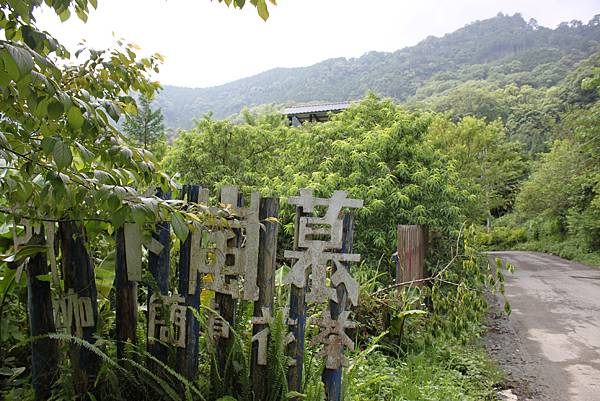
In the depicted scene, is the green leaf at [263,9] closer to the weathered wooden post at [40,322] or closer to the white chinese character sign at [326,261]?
the white chinese character sign at [326,261]

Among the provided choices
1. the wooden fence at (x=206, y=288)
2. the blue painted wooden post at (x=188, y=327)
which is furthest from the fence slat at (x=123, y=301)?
the blue painted wooden post at (x=188, y=327)

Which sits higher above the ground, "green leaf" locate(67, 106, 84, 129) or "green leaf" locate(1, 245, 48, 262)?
"green leaf" locate(67, 106, 84, 129)

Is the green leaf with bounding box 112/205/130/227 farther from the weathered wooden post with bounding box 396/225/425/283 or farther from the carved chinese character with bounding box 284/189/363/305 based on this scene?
the weathered wooden post with bounding box 396/225/425/283

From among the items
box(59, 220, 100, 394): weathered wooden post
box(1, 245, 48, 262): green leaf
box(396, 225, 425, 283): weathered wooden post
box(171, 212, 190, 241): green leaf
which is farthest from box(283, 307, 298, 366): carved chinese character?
box(396, 225, 425, 283): weathered wooden post

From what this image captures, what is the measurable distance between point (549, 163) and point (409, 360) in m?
18.8

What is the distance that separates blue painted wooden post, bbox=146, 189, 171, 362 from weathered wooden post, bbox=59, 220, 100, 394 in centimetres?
31

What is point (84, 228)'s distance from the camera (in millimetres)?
2383

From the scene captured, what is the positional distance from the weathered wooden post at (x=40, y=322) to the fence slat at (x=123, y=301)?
34 centimetres

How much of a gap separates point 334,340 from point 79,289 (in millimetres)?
1399

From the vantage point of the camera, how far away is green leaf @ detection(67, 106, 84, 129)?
43.4 inches

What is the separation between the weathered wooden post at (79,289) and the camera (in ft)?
7.65

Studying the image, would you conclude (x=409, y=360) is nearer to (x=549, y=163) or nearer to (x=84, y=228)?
(x=84, y=228)

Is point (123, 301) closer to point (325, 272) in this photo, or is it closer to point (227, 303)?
point (227, 303)

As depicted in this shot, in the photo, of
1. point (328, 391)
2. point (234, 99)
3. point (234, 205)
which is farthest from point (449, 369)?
point (234, 99)
